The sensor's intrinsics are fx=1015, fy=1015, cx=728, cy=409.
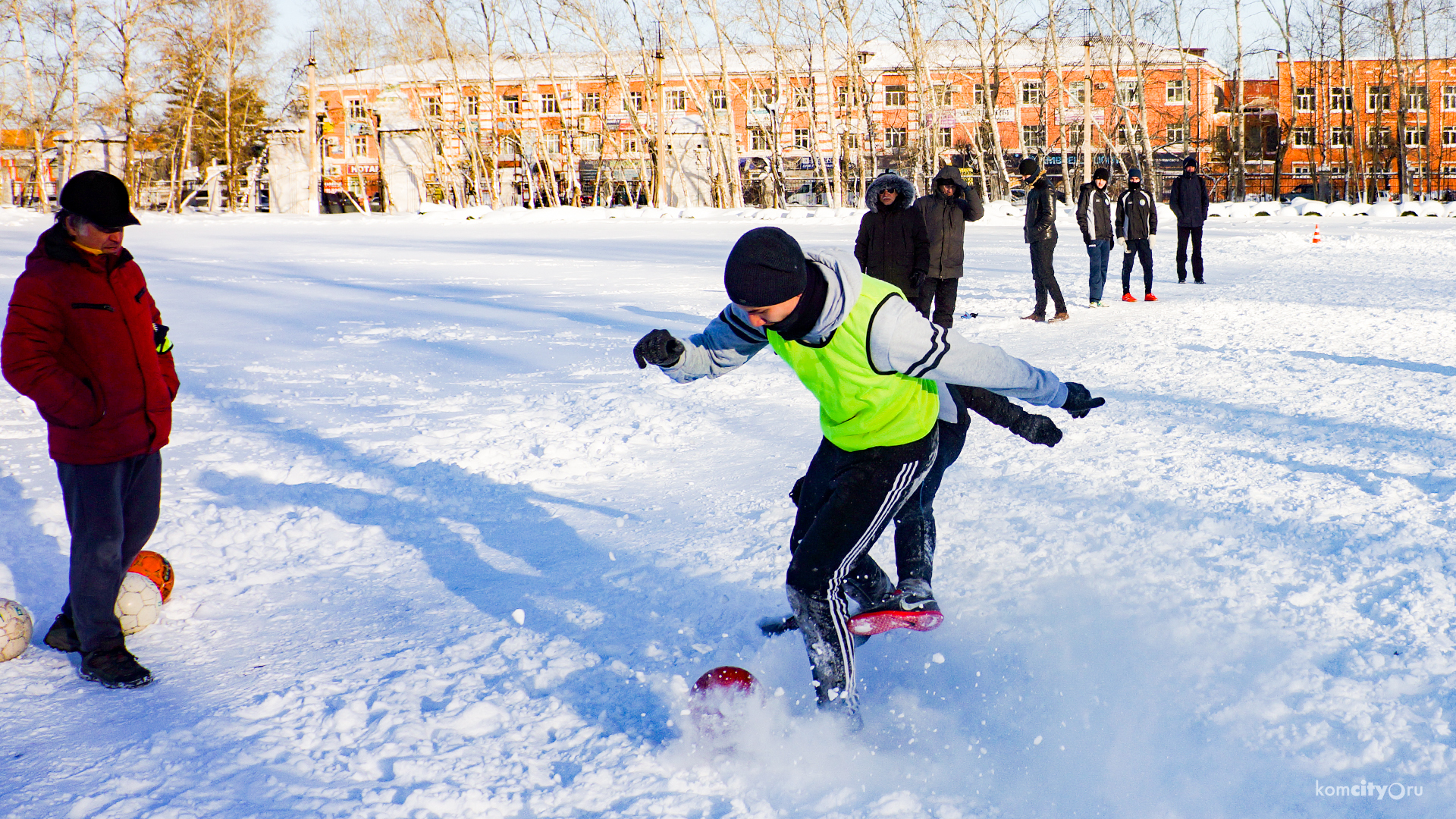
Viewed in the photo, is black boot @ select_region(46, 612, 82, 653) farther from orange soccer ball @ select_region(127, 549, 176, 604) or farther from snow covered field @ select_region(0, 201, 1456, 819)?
orange soccer ball @ select_region(127, 549, 176, 604)

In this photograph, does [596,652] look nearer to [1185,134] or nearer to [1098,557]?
[1098,557]

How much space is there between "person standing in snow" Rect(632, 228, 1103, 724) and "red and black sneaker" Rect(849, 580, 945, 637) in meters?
0.17

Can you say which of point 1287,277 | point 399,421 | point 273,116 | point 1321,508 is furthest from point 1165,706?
point 273,116

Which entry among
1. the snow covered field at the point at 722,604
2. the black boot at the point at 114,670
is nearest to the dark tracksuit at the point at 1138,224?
the snow covered field at the point at 722,604

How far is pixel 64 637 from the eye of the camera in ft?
11.8

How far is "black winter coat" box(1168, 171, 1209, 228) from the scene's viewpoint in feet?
39.7

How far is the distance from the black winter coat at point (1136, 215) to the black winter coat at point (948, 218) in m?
3.29

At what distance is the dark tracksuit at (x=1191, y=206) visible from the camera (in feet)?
39.7

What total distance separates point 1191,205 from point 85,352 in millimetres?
12014

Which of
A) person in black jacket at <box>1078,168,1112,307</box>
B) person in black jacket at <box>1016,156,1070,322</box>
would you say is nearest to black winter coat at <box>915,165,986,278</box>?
person in black jacket at <box>1016,156,1070,322</box>

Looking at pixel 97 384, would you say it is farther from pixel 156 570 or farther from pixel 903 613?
pixel 903 613

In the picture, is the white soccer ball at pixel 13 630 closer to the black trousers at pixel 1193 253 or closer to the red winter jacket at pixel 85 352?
the red winter jacket at pixel 85 352

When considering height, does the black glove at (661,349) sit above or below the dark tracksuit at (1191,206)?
below

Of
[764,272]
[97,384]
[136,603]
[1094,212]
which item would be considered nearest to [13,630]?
[136,603]
